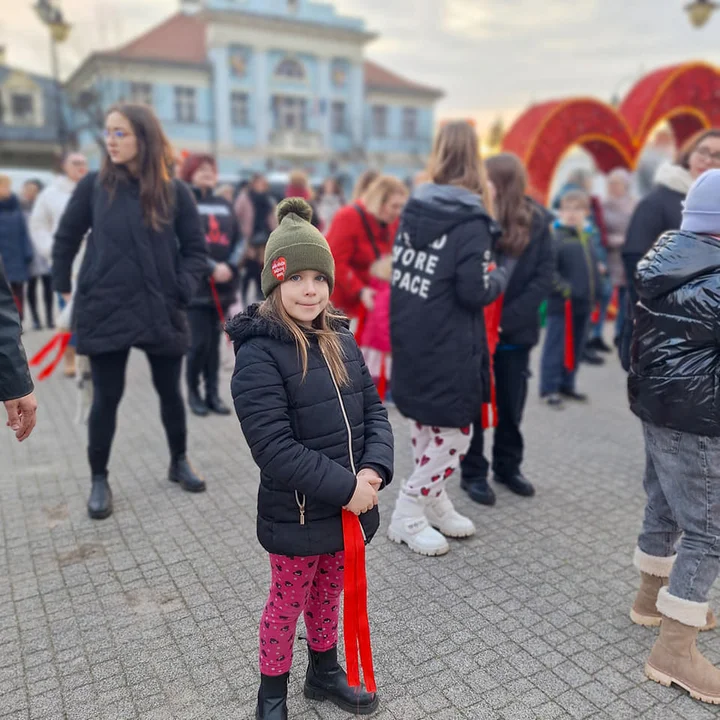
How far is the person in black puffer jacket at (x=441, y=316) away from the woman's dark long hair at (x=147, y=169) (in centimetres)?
134

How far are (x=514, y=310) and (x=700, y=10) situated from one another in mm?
11108

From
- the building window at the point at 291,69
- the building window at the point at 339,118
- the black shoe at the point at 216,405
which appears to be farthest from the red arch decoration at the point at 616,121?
the building window at the point at 339,118

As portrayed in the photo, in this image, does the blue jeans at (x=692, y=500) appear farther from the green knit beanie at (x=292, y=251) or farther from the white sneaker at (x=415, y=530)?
the green knit beanie at (x=292, y=251)

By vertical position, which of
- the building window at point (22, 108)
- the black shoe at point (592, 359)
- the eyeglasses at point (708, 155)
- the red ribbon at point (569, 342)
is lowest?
the black shoe at point (592, 359)

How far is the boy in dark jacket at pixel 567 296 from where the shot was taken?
6.18 meters

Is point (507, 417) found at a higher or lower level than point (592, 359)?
higher

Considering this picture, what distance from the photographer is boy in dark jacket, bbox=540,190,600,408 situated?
6.18 metres

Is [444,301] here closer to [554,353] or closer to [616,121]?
[554,353]

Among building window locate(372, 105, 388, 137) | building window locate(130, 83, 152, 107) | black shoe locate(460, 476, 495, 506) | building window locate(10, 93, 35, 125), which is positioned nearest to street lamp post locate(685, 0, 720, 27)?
black shoe locate(460, 476, 495, 506)

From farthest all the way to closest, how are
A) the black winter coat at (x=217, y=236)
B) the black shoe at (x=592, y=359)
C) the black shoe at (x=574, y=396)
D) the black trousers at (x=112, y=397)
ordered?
the black shoe at (x=592, y=359) → the black shoe at (x=574, y=396) → the black winter coat at (x=217, y=236) → the black trousers at (x=112, y=397)

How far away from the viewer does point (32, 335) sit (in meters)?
9.13

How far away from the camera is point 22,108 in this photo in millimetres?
39062

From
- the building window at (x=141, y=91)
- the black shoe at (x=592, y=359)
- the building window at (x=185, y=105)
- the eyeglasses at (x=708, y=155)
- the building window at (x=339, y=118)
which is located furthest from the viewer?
the building window at (x=339, y=118)

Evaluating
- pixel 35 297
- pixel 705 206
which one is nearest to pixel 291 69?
pixel 35 297
